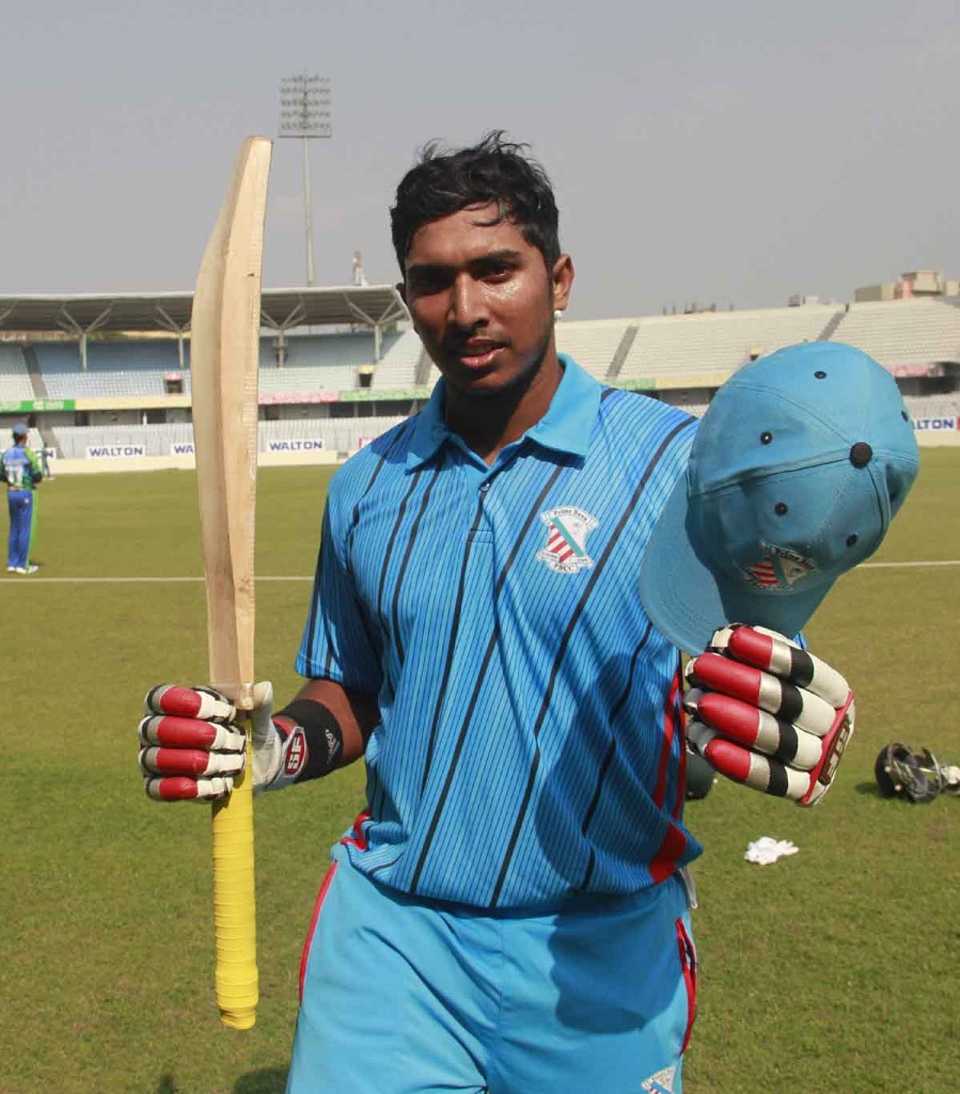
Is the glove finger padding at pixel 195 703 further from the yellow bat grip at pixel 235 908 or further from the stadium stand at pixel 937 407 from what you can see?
the stadium stand at pixel 937 407

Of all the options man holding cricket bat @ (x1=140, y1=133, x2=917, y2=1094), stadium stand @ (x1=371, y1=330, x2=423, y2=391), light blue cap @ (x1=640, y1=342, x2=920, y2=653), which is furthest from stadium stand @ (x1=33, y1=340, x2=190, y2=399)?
light blue cap @ (x1=640, y1=342, x2=920, y2=653)

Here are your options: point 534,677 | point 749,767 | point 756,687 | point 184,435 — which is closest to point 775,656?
point 756,687

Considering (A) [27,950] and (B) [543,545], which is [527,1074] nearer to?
(B) [543,545]

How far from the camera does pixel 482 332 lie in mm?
2598

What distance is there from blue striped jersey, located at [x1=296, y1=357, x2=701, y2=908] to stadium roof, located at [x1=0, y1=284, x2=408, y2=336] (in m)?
54.7

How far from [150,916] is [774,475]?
4193mm

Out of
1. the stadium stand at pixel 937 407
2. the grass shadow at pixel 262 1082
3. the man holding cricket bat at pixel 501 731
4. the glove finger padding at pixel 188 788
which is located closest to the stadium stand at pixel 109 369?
the stadium stand at pixel 937 407

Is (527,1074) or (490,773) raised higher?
(490,773)


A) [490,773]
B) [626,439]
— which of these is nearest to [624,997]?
[490,773]

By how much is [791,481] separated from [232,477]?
1063 mm

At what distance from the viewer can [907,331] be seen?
62.1 m

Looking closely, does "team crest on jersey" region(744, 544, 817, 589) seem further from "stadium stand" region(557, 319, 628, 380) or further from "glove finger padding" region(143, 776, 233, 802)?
"stadium stand" region(557, 319, 628, 380)

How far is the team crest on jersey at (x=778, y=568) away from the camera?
1.82m

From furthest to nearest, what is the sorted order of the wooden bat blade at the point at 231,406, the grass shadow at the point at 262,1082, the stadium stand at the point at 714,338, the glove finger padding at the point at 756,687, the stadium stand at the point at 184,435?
the stadium stand at the point at 714,338 < the stadium stand at the point at 184,435 < the grass shadow at the point at 262,1082 < the wooden bat blade at the point at 231,406 < the glove finger padding at the point at 756,687
